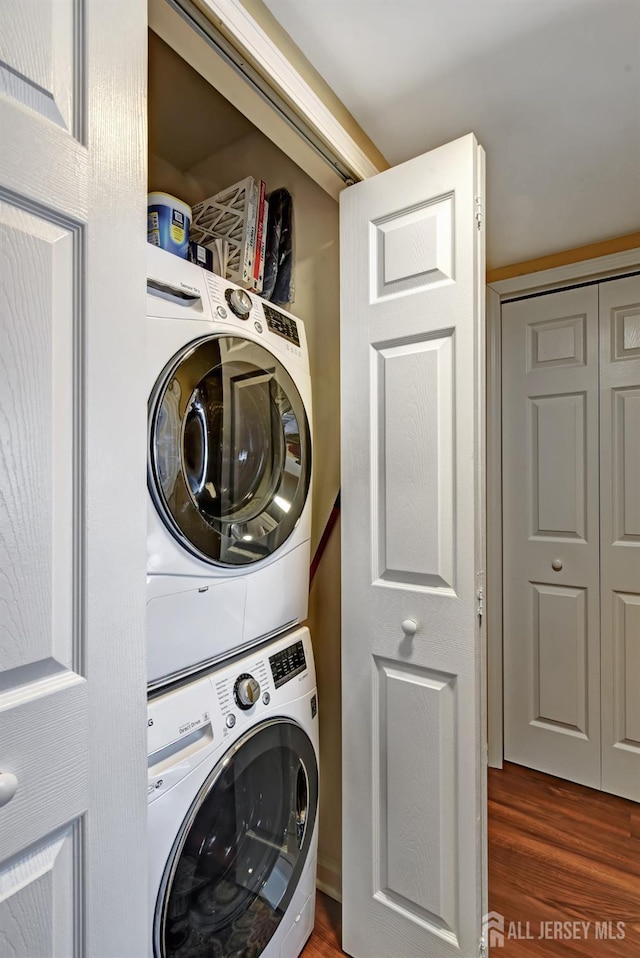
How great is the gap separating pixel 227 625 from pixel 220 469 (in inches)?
13.8

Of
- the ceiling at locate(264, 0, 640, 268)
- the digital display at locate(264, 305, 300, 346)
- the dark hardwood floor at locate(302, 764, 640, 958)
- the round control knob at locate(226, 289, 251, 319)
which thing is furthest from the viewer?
the dark hardwood floor at locate(302, 764, 640, 958)

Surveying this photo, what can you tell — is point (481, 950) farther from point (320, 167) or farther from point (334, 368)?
point (320, 167)

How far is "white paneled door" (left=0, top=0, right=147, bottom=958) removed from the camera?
1.66 ft

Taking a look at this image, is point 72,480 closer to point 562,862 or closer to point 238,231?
point 238,231

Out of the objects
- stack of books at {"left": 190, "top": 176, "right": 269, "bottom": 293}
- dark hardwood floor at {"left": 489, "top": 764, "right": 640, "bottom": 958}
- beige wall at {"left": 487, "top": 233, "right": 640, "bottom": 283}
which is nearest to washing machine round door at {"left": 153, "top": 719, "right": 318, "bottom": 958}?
dark hardwood floor at {"left": 489, "top": 764, "right": 640, "bottom": 958}

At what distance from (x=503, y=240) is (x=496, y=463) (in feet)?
3.21

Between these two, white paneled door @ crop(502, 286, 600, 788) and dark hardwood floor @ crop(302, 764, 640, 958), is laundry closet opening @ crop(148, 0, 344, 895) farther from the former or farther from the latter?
white paneled door @ crop(502, 286, 600, 788)

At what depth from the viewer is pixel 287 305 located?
5.09ft

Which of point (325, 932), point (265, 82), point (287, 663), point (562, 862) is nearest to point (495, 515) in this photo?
point (562, 862)

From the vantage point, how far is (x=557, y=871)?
1.60m

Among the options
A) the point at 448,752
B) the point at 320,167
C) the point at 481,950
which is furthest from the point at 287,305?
the point at 481,950

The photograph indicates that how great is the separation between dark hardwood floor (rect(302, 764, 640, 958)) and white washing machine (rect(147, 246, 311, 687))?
3.50ft

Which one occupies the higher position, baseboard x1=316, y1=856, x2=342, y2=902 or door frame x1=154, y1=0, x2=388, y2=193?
door frame x1=154, y1=0, x2=388, y2=193

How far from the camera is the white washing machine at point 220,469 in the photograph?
0.89 metres
